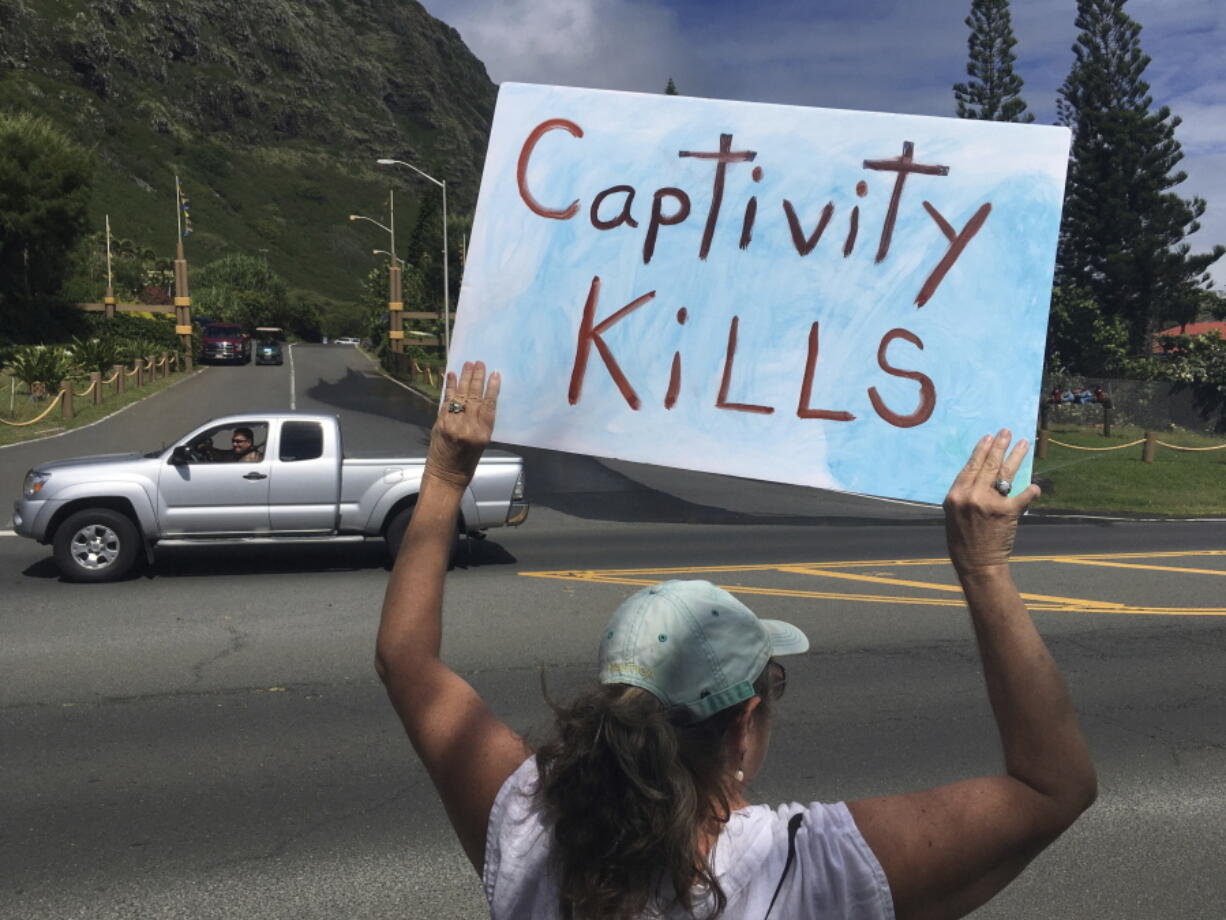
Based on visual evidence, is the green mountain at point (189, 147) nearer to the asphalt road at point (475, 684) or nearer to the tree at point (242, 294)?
the tree at point (242, 294)

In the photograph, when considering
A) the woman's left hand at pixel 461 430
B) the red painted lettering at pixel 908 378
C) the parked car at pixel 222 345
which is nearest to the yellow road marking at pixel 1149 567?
the red painted lettering at pixel 908 378

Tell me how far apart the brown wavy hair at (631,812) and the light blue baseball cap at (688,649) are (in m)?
0.05

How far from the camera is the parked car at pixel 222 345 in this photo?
2183 inches

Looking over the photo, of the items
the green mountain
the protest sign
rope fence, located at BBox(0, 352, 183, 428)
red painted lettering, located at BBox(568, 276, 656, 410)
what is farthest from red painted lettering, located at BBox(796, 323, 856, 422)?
the green mountain

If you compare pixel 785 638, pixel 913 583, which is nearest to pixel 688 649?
pixel 785 638

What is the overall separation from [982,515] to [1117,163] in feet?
87.7

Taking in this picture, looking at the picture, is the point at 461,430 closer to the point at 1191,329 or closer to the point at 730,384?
the point at 730,384

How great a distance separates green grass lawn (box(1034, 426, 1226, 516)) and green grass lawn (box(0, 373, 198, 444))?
20628mm

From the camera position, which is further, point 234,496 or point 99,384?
point 99,384

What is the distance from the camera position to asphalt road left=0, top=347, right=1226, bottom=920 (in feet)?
15.2

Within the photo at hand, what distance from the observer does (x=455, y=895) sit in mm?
4477

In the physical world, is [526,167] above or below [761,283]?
above

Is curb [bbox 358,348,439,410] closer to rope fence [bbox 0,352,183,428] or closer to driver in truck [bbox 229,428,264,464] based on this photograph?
rope fence [bbox 0,352,183,428]

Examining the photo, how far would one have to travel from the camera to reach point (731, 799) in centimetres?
166
